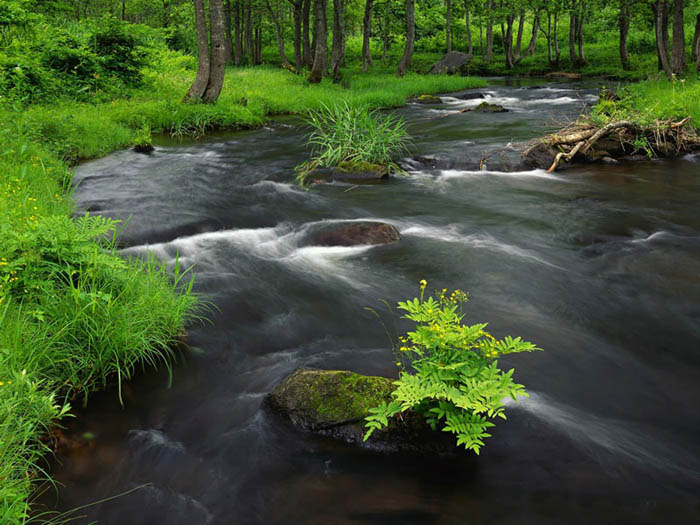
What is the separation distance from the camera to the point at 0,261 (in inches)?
155

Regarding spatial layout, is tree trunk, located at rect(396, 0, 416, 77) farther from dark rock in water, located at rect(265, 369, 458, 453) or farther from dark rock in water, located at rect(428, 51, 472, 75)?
dark rock in water, located at rect(265, 369, 458, 453)

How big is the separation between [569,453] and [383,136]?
8.81m

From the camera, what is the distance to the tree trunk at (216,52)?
1614cm

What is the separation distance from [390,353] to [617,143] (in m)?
9.61

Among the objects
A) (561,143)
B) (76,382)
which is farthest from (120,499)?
(561,143)

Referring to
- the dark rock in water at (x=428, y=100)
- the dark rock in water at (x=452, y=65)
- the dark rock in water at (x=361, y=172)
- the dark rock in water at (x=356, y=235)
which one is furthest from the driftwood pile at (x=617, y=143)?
the dark rock in water at (x=452, y=65)

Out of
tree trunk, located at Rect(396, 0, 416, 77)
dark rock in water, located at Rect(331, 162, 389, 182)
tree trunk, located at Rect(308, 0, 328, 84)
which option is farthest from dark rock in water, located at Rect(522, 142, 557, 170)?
tree trunk, located at Rect(396, 0, 416, 77)

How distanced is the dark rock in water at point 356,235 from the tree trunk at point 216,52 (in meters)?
11.3

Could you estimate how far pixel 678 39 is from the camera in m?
18.3

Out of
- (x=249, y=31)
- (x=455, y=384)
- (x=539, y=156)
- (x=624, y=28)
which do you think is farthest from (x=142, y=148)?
(x=624, y=28)

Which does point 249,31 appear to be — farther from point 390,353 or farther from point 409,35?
point 390,353

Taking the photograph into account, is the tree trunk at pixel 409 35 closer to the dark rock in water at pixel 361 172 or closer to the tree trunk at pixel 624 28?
the tree trunk at pixel 624 28

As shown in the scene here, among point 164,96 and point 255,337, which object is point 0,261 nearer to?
point 255,337

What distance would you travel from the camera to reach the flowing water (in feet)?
10.2
